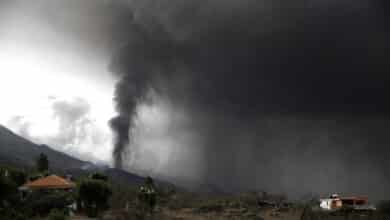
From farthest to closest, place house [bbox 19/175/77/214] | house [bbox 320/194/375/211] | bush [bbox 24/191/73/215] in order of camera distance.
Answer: house [bbox 320/194/375/211] → house [bbox 19/175/77/214] → bush [bbox 24/191/73/215]

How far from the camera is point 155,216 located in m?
68.5

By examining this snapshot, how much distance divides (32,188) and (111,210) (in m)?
19.0

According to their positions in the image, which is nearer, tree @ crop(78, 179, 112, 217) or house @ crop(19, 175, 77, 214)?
tree @ crop(78, 179, 112, 217)

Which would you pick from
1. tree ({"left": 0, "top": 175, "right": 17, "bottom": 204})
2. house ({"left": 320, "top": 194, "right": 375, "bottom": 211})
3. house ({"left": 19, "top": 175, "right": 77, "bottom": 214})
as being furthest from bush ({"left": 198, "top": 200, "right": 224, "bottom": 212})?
tree ({"left": 0, "top": 175, "right": 17, "bottom": 204})

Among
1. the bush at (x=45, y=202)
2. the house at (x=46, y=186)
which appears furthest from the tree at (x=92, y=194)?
the house at (x=46, y=186)

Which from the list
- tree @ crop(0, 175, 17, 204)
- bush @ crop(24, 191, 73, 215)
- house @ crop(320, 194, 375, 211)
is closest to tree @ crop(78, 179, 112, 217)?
bush @ crop(24, 191, 73, 215)

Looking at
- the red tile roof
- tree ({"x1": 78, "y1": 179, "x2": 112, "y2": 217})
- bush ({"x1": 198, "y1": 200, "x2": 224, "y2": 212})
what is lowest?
bush ({"x1": 198, "y1": 200, "x2": 224, "y2": 212})

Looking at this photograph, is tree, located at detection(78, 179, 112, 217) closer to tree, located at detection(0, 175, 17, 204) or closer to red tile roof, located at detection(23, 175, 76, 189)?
tree, located at detection(0, 175, 17, 204)

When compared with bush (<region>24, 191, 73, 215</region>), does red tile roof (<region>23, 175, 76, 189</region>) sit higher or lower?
higher

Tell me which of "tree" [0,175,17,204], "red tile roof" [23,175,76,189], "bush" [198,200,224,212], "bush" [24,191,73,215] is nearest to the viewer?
"tree" [0,175,17,204]

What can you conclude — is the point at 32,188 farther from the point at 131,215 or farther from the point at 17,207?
the point at 131,215

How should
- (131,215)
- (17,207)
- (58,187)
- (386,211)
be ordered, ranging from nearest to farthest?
(131,215), (17,207), (386,211), (58,187)

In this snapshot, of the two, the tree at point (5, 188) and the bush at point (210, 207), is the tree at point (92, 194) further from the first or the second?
the bush at point (210, 207)

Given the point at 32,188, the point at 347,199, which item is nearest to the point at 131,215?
the point at 32,188
